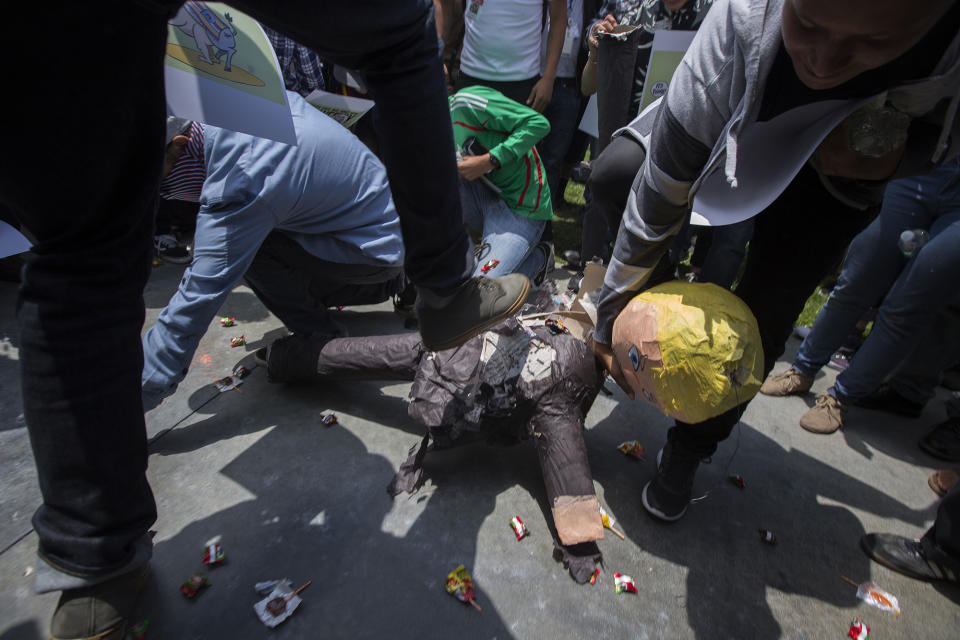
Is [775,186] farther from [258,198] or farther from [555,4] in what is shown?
[555,4]

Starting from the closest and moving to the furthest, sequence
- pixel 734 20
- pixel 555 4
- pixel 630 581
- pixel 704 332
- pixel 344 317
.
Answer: pixel 734 20 → pixel 704 332 → pixel 630 581 → pixel 344 317 → pixel 555 4

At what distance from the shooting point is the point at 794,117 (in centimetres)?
100

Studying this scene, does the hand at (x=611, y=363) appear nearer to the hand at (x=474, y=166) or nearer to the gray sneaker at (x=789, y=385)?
the gray sneaker at (x=789, y=385)

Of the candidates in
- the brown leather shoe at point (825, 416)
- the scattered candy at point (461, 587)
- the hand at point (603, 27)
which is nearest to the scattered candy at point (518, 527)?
the scattered candy at point (461, 587)

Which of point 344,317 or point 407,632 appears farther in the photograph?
point 344,317

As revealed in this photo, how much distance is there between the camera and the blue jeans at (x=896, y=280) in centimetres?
178

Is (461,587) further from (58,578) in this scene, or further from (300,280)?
(300,280)

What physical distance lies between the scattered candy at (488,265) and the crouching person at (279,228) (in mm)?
450

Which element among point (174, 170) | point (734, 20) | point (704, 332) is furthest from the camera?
point (174, 170)

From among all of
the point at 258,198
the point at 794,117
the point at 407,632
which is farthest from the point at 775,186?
the point at 258,198

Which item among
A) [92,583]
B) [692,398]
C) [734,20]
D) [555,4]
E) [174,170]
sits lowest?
[92,583]

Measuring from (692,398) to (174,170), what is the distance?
72.2 inches

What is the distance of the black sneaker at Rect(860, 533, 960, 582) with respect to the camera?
141 cm

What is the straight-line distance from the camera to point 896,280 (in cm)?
193
